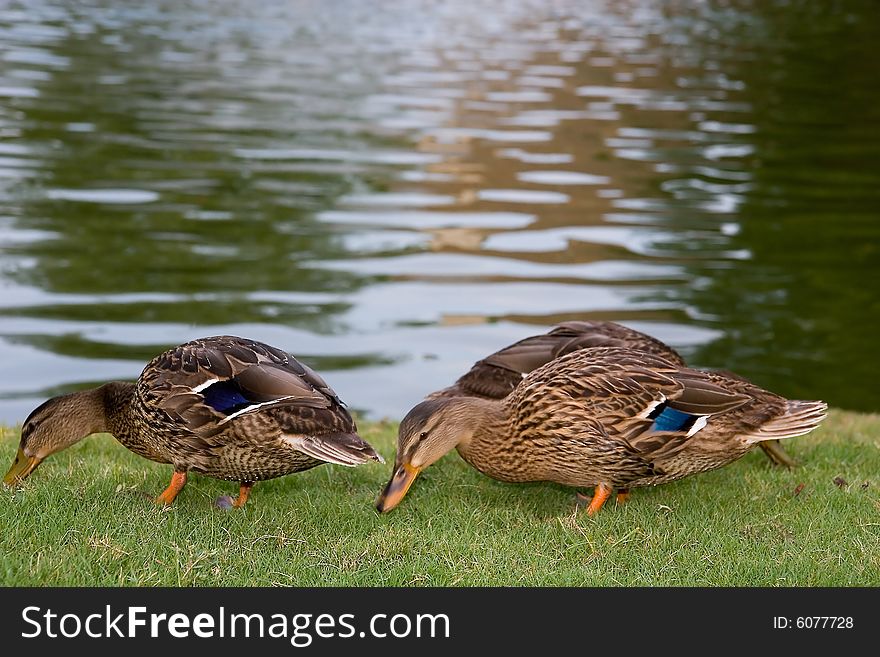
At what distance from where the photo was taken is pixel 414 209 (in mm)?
17188

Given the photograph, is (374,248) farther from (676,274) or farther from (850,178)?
(850,178)

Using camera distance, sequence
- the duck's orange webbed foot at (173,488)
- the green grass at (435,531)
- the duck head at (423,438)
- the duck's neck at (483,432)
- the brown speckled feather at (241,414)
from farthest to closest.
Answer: the duck's neck at (483,432), the duck's orange webbed foot at (173,488), the duck head at (423,438), the brown speckled feather at (241,414), the green grass at (435,531)

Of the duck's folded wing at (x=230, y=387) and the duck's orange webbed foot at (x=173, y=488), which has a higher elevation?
the duck's folded wing at (x=230, y=387)

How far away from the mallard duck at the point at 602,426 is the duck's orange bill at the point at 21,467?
1864 mm

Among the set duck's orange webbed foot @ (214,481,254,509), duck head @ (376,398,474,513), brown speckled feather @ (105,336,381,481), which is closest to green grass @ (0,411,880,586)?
duck's orange webbed foot @ (214,481,254,509)

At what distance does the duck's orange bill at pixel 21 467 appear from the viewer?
21.9ft

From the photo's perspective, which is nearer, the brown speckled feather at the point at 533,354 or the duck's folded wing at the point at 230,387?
the duck's folded wing at the point at 230,387

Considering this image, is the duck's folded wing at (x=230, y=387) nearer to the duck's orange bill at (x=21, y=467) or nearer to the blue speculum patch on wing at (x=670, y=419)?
the duck's orange bill at (x=21, y=467)

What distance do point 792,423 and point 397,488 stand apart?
2042 mm

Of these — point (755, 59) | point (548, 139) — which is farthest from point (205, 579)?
point (755, 59)

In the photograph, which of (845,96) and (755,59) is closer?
(845,96)

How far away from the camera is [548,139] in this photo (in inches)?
870

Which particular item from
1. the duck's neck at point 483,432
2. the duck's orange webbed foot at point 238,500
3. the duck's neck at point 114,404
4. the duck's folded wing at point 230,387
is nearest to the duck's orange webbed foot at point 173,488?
the duck's orange webbed foot at point 238,500

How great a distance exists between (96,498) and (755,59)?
2992 cm
